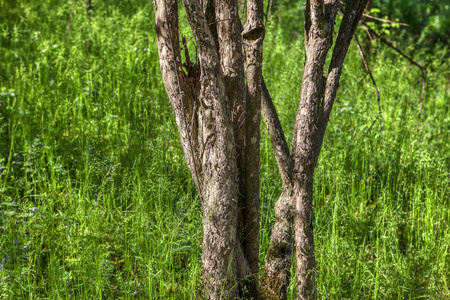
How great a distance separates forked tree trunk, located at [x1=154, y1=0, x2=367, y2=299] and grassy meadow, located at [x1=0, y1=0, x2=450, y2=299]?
21 centimetres

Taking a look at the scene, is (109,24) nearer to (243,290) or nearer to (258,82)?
(258,82)

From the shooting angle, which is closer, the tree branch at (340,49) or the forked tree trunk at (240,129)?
the forked tree trunk at (240,129)

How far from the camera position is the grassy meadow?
2.31m

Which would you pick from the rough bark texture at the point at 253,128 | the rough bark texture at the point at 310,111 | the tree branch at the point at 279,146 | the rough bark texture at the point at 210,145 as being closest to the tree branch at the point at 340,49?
the rough bark texture at the point at 310,111

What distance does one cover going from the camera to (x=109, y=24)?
196 inches

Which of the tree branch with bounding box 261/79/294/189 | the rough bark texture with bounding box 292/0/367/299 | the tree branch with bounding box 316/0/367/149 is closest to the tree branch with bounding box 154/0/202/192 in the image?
the tree branch with bounding box 261/79/294/189

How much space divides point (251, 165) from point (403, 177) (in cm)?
197

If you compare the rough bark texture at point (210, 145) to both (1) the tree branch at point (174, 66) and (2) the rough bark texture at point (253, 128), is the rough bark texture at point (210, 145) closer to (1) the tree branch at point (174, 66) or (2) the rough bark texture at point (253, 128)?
(1) the tree branch at point (174, 66)

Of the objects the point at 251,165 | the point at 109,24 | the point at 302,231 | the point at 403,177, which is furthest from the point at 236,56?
the point at 109,24

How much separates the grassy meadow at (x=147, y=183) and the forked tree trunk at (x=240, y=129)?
0.21 m

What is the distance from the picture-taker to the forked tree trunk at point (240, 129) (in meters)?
1.88

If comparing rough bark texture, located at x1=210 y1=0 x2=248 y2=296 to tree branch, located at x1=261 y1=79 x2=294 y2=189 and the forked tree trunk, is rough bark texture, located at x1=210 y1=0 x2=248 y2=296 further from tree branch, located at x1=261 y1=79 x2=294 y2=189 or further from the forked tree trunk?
tree branch, located at x1=261 y1=79 x2=294 y2=189

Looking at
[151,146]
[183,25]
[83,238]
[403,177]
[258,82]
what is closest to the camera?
[258,82]

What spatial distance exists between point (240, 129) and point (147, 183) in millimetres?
1040
